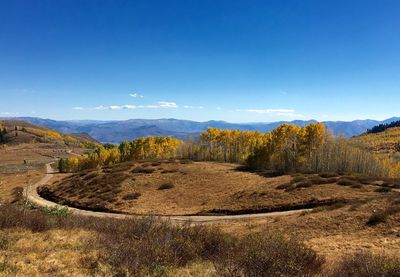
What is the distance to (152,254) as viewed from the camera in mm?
10320

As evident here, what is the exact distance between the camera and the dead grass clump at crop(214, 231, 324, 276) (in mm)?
9133

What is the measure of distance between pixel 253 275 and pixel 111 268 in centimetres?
404

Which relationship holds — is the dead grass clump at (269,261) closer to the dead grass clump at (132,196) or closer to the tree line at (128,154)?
the dead grass clump at (132,196)

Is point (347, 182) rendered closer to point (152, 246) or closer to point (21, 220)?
point (152, 246)

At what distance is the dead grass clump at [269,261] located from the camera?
913 centimetres

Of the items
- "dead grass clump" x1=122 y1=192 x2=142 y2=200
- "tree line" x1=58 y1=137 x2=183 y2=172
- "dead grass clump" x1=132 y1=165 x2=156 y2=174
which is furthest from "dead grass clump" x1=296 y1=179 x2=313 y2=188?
"tree line" x1=58 y1=137 x2=183 y2=172

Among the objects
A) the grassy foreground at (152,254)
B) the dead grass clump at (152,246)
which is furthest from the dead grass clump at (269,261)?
the dead grass clump at (152,246)

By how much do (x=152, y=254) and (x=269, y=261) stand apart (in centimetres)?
353

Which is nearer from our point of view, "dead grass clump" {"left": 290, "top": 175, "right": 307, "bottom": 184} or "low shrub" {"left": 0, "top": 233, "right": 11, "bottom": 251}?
"low shrub" {"left": 0, "top": 233, "right": 11, "bottom": 251}

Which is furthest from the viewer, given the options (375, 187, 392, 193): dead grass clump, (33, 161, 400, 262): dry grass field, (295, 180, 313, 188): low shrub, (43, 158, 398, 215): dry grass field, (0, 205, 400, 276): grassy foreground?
(295, 180, 313, 188): low shrub

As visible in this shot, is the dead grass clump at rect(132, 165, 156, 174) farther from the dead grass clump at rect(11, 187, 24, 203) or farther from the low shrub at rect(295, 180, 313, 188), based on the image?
the low shrub at rect(295, 180, 313, 188)

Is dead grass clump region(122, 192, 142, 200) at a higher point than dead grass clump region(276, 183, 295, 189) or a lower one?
lower

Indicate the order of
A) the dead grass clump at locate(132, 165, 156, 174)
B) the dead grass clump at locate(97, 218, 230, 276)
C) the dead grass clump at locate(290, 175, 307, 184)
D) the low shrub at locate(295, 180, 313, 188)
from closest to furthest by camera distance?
the dead grass clump at locate(97, 218, 230, 276) → the low shrub at locate(295, 180, 313, 188) → the dead grass clump at locate(290, 175, 307, 184) → the dead grass clump at locate(132, 165, 156, 174)

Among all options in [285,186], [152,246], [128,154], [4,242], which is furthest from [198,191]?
[128,154]
